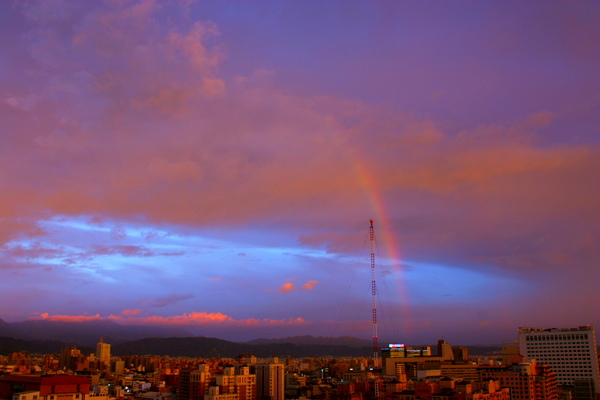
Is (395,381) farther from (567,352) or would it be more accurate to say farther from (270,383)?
(567,352)

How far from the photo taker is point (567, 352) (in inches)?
2004

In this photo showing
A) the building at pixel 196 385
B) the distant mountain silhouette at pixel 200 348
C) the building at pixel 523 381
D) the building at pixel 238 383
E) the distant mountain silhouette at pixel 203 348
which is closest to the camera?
the building at pixel 238 383

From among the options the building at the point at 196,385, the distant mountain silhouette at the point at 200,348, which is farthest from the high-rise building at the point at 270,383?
the distant mountain silhouette at the point at 200,348

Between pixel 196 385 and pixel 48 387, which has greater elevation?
pixel 48 387

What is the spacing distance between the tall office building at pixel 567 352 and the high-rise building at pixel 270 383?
27.0 m

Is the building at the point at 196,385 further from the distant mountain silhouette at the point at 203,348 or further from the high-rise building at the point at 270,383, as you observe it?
the distant mountain silhouette at the point at 203,348

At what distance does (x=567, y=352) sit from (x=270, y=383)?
28.9 m

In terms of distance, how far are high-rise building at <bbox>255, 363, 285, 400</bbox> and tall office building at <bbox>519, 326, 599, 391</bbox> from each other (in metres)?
27.0

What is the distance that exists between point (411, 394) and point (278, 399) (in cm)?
1027

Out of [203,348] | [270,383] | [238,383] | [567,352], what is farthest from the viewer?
[203,348]

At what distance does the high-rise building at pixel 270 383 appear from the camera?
37.4 meters

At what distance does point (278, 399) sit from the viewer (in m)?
37.4

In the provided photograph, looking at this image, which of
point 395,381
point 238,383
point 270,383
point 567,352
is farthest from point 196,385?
point 567,352

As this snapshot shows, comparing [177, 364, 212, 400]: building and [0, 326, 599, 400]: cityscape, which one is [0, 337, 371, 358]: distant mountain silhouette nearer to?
[0, 326, 599, 400]: cityscape
